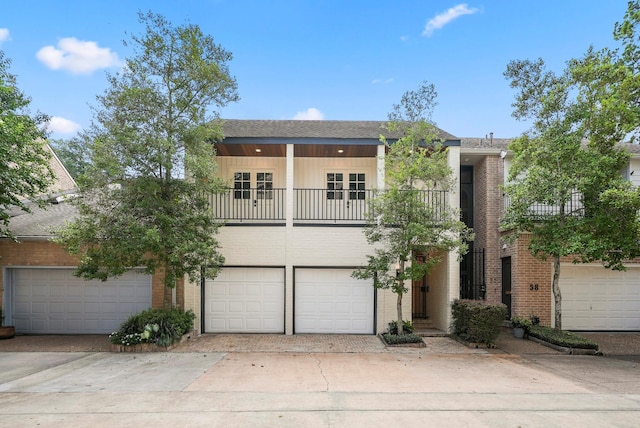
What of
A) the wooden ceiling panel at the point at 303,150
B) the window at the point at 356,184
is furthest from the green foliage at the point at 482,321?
the wooden ceiling panel at the point at 303,150

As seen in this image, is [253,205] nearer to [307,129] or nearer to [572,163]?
[307,129]

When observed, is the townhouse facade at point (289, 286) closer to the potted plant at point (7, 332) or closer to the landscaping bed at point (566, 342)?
the potted plant at point (7, 332)

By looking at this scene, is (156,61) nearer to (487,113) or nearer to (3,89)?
(3,89)

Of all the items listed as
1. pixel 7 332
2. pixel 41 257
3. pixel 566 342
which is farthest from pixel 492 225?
pixel 7 332

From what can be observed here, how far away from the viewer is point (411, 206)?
10.3 meters

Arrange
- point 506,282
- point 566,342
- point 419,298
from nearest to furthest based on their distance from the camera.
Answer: point 566,342, point 506,282, point 419,298

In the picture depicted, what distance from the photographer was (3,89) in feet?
30.7

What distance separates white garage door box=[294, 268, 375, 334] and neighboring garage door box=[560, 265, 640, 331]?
248 inches

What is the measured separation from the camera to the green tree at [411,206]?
1030 centimetres

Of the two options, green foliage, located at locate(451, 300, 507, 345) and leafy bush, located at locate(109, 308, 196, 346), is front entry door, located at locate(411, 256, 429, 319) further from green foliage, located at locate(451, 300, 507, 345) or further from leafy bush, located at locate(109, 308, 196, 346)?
leafy bush, located at locate(109, 308, 196, 346)

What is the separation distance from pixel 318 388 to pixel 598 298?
10.7 metres

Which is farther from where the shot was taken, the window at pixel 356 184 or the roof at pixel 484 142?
the roof at pixel 484 142

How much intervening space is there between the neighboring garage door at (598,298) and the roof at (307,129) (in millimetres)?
5996

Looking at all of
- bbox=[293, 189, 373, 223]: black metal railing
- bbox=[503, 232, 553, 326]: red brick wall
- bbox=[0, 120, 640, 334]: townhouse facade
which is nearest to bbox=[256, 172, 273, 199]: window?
bbox=[293, 189, 373, 223]: black metal railing
